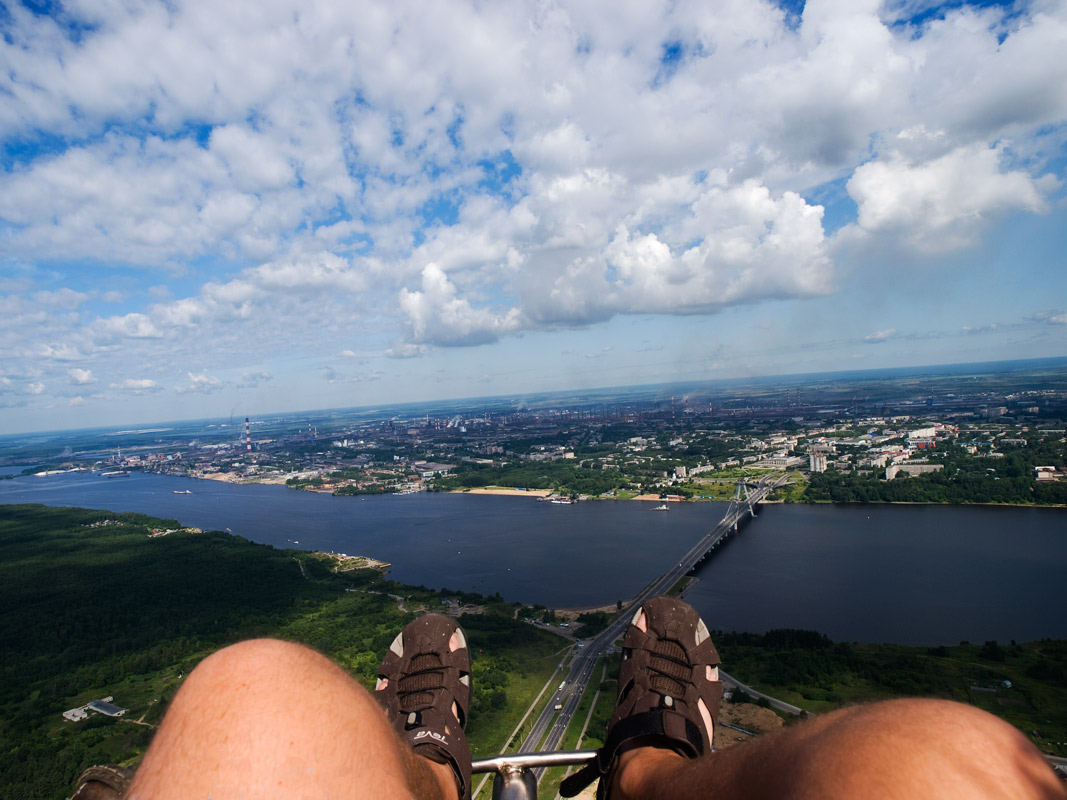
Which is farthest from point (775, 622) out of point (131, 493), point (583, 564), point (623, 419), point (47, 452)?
point (47, 452)

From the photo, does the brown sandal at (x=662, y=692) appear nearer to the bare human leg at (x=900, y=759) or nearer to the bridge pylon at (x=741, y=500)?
the bare human leg at (x=900, y=759)

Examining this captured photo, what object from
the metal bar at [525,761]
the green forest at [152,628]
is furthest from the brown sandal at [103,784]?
the green forest at [152,628]

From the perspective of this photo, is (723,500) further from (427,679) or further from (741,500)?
(427,679)

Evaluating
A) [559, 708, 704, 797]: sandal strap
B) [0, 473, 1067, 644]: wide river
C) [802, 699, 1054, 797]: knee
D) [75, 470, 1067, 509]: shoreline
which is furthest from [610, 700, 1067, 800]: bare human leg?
[75, 470, 1067, 509]: shoreline

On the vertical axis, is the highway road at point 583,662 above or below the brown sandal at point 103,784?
below

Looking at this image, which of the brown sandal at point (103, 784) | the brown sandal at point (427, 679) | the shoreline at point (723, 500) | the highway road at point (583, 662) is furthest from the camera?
the shoreline at point (723, 500)

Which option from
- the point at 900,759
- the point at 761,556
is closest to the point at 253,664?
the point at 900,759
